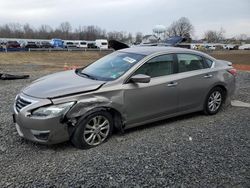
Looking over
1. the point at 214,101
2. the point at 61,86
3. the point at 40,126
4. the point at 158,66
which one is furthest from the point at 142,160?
the point at 214,101

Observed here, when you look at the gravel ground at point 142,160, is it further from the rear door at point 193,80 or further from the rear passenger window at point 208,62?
the rear passenger window at point 208,62

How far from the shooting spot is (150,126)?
224 inches

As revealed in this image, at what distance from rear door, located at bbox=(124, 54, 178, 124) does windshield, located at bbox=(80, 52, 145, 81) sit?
24 centimetres

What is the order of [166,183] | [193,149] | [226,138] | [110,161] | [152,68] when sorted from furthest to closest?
[152,68] → [226,138] → [193,149] → [110,161] → [166,183]

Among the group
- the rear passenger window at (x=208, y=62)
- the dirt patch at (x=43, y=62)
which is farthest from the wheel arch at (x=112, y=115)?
the dirt patch at (x=43, y=62)

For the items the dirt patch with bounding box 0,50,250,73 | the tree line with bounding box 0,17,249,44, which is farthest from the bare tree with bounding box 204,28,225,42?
the dirt patch with bounding box 0,50,250,73

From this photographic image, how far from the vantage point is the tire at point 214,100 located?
6.39 meters

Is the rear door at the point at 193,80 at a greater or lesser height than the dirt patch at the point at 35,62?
greater

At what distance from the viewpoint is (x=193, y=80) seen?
598 centimetres

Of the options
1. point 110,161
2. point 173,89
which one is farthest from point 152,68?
point 110,161

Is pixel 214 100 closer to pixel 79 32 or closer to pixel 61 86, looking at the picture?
pixel 61 86

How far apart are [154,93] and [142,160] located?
150 centimetres

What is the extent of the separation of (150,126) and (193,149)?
125 centimetres

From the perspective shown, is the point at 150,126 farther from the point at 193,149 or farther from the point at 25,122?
the point at 25,122
